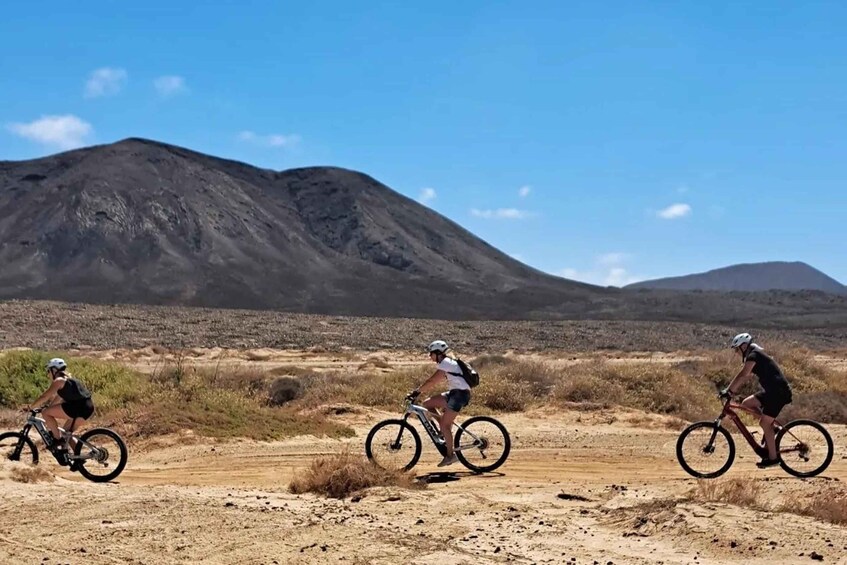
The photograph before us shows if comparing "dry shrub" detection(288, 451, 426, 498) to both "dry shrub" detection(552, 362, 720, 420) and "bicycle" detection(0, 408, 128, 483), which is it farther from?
"dry shrub" detection(552, 362, 720, 420)

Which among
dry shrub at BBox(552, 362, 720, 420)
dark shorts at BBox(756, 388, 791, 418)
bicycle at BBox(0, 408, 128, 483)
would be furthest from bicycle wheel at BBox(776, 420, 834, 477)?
bicycle at BBox(0, 408, 128, 483)

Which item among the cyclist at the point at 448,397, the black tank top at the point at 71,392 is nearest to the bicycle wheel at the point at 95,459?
the black tank top at the point at 71,392

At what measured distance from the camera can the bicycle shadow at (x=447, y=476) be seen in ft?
38.2

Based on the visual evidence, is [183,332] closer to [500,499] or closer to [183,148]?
[500,499]

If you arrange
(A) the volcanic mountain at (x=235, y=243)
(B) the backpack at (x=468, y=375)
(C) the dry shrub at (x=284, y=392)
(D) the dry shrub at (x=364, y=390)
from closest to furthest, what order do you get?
(B) the backpack at (x=468, y=375)
(D) the dry shrub at (x=364, y=390)
(C) the dry shrub at (x=284, y=392)
(A) the volcanic mountain at (x=235, y=243)

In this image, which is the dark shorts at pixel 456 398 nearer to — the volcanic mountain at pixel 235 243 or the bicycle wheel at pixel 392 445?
the bicycle wheel at pixel 392 445

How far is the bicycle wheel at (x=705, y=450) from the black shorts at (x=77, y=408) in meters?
7.72

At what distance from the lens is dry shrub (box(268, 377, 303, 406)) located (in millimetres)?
21891

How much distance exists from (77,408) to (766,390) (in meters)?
8.80

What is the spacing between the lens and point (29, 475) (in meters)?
10.8

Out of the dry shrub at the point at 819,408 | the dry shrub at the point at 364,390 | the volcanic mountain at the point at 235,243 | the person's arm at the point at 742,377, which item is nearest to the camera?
the person's arm at the point at 742,377

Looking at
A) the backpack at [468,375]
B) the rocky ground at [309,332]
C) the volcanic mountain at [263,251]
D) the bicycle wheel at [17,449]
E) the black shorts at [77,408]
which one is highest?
the volcanic mountain at [263,251]

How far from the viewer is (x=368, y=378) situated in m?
24.8

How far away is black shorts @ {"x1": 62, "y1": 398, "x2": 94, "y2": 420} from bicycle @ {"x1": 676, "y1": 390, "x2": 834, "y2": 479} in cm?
776
